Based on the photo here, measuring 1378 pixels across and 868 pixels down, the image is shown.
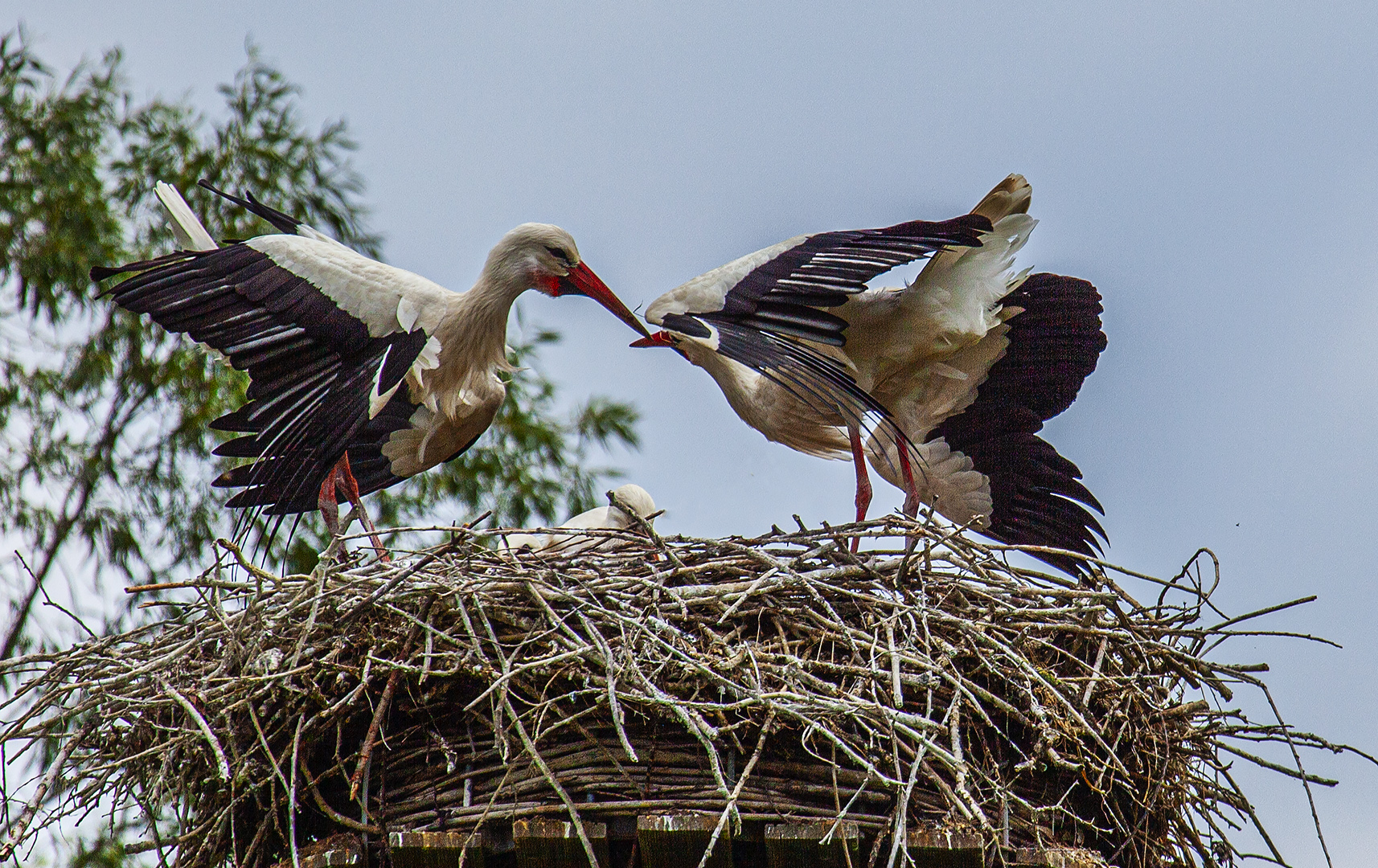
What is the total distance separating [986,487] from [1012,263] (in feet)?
3.33

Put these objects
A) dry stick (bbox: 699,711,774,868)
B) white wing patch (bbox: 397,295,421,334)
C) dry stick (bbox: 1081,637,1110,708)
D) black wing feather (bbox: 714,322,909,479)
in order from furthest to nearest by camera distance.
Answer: white wing patch (bbox: 397,295,421,334) → black wing feather (bbox: 714,322,909,479) → dry stick (bbox: 1081,637,1110,708) → dry stick (bbox: 699,711,774,868)

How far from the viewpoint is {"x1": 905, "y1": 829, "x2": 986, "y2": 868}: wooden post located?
128 inches

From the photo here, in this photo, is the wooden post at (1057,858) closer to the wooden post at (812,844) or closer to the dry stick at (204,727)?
the wooden post at (812,844)

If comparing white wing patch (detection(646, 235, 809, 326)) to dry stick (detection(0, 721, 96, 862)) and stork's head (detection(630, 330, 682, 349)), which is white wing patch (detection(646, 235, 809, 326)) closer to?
stork's head (detection(630, 330, 682, 349))

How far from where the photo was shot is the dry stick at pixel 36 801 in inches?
132

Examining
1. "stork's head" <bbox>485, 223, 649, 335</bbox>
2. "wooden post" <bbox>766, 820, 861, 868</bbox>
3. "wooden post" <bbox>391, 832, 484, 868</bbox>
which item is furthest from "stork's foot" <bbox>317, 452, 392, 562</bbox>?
"wooden post" <bbox>766, 820, 861, 868</bbox>

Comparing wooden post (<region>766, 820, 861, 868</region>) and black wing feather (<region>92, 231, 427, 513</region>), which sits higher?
black wing feather (<region>92, 231, 427, 513</region>)

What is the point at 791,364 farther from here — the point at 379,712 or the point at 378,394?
the point at 379,712

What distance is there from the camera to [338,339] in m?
4.82

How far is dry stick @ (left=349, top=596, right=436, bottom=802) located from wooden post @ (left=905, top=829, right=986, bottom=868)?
1.24m

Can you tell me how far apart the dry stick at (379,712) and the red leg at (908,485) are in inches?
98.4

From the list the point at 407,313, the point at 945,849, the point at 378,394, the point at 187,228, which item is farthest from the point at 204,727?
the point at 187,228

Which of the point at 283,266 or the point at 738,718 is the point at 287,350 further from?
the point at 738,718

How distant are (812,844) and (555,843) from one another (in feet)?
1.86
